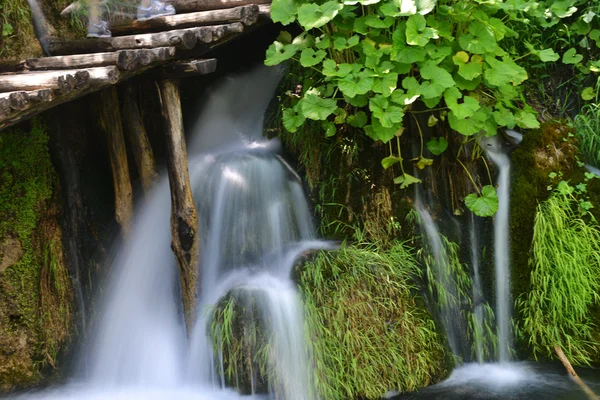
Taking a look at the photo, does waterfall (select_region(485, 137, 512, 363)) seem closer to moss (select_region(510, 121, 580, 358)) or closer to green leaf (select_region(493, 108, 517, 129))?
moss (select_region(510, 121, 580, 358))

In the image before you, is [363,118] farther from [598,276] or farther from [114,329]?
[114,329]

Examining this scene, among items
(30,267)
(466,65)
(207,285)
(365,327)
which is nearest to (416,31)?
(466,65)

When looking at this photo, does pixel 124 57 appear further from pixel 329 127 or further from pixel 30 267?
pixel 30 267

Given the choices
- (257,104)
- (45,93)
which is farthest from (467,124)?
(45,93)

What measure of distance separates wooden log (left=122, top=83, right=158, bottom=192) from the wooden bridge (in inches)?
25.4

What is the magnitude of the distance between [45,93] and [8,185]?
1.71 metres

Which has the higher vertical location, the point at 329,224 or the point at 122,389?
the point at 329,224

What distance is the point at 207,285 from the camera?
4.47 meters

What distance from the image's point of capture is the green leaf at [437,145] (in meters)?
4.61

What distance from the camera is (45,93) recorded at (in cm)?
297

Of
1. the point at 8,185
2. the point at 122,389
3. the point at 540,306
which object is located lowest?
the point at 122,389

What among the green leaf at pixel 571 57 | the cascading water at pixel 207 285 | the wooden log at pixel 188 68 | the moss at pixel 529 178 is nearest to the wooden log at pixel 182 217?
the cascading water at pixel 207 285

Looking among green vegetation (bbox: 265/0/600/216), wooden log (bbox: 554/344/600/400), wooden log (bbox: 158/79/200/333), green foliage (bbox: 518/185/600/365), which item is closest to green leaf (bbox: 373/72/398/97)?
green vegetation (bbox: 265/0/600/216)

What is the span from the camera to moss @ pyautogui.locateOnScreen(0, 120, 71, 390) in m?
4.28
